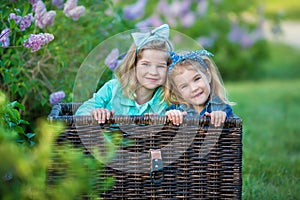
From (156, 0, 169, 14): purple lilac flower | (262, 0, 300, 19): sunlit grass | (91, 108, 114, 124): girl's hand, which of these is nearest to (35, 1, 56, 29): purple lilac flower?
(91, 108, 114, 124): girl's hand

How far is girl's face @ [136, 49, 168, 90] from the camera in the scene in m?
3.12

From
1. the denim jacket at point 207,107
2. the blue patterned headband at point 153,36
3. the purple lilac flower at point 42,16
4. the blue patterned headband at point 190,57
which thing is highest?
the purple lilac flower at point 42,16

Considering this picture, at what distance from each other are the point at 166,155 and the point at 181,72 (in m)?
0.65

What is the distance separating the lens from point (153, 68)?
123 inches

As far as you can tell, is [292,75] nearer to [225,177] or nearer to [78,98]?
[78,98]

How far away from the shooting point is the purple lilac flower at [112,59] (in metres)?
3.60

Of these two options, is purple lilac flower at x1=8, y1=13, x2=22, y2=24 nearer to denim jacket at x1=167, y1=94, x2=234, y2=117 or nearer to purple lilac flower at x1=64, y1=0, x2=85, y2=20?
purple lilac flower at x1=64, y1=0, x2=85, y2=20

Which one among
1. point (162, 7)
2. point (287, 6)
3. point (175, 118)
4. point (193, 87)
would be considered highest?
point (287, 6)

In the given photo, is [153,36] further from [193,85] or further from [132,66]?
[193,85]

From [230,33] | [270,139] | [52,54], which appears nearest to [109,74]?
[52,54]

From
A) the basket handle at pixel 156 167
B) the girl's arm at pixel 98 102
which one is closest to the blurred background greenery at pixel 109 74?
the girl's arm at pixel 98 102

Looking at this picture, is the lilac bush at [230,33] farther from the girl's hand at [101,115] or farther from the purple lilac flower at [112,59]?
the girl's hand at [101,115]

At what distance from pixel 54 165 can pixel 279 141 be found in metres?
2.63

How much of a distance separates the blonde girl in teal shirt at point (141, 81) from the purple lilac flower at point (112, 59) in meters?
0.31
